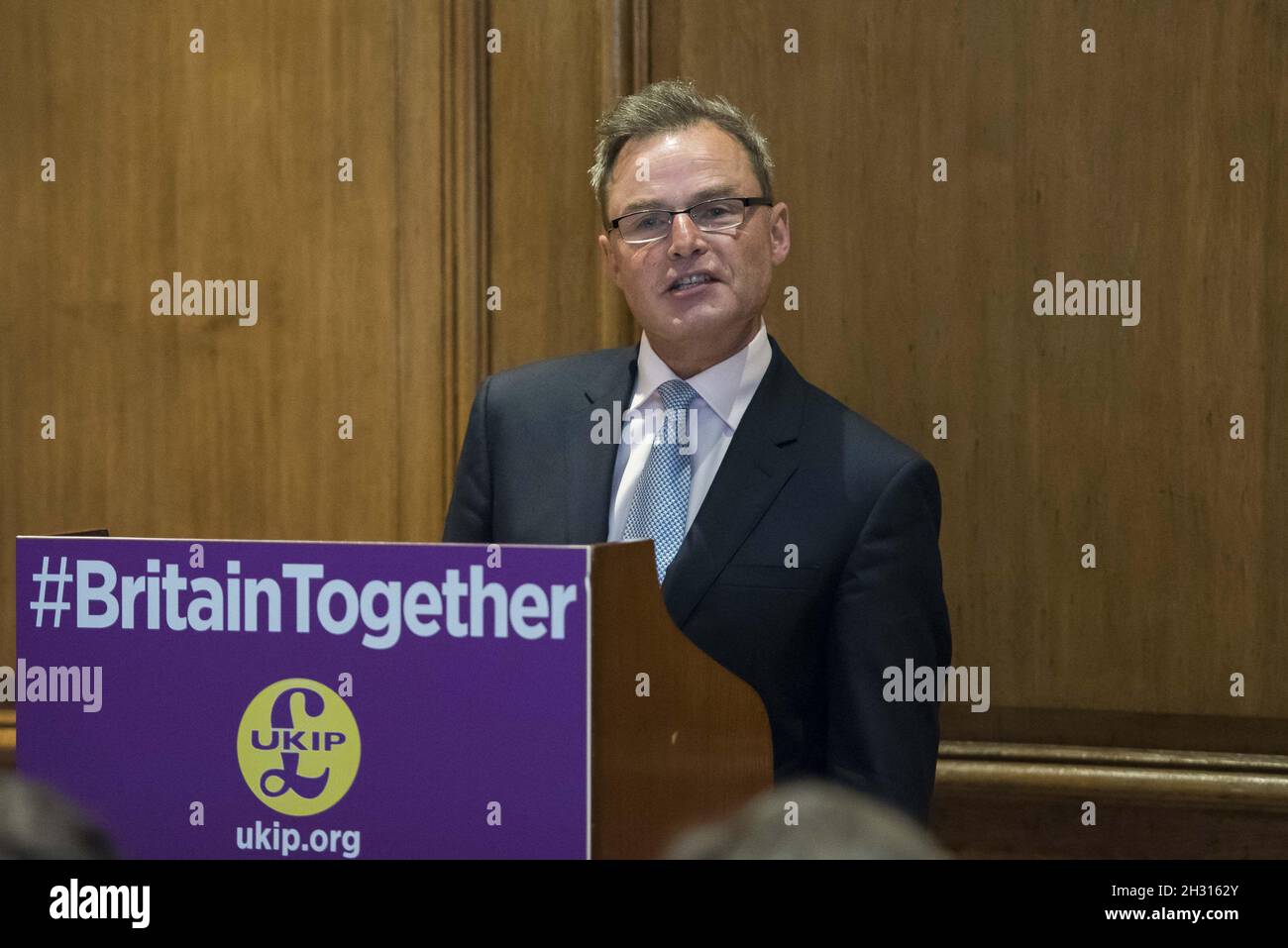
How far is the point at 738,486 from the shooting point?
1.86 meters

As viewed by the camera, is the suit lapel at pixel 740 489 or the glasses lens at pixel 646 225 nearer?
the suit lapel at pixel 740 489

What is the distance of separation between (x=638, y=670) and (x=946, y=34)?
1.84 meters

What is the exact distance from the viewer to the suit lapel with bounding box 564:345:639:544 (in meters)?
1.89

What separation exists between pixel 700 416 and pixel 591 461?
0.56ft

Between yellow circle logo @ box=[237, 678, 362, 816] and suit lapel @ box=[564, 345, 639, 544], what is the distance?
70 cm

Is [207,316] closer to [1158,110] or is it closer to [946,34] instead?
[946,34]

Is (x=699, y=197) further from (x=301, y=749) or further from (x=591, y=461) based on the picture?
(x=301, y=749)

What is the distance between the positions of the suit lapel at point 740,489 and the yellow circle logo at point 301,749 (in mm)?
710

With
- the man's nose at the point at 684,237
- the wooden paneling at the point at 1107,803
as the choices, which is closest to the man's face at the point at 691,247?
the man's nose at the point at 684,237

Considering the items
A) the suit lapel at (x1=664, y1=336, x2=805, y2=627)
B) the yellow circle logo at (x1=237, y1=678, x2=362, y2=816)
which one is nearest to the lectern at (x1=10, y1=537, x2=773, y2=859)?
the yellow circle logo at (x1=237, y1=678, x2=362, y2=816)

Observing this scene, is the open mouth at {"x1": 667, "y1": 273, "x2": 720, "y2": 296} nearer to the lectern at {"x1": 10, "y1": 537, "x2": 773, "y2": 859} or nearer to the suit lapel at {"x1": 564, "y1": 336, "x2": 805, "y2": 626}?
the suit lapel at {"x1": 564, "y1": 336, "x2": 805, "y2": 626}

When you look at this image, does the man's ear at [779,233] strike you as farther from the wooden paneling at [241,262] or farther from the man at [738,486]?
the wooden paneling at [241,262]

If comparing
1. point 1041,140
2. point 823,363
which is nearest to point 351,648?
point 823,363

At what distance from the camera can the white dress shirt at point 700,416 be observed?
1.90 metres
